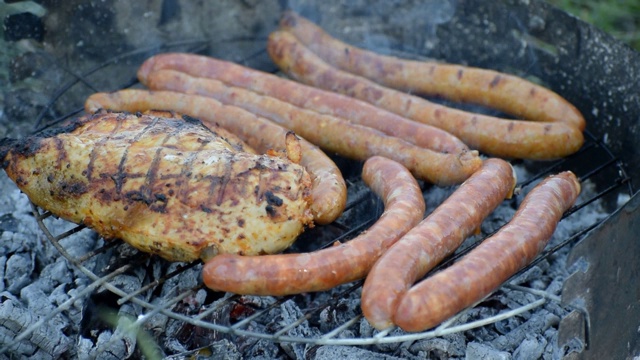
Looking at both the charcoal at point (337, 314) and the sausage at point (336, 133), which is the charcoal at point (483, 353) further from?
the sausage at point (336, 133)

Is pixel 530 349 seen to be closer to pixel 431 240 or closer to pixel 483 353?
pixel 483 353

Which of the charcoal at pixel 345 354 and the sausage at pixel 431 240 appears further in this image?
the charcoal at pixel 345 354

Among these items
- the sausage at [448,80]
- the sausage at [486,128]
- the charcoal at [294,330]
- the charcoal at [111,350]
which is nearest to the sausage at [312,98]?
the sausage at [486,128]

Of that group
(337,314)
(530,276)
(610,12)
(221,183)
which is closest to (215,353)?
(337,314)

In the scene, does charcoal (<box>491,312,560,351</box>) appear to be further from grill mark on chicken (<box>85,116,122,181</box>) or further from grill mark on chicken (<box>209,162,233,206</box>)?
grill mark on chicken (<box>85,116,122,181</box>)

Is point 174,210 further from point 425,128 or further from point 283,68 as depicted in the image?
point 283,68

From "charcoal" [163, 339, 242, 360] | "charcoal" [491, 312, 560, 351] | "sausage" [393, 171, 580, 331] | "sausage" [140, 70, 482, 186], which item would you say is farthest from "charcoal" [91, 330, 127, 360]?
"charcoal" [491, 312, 560, 351]
